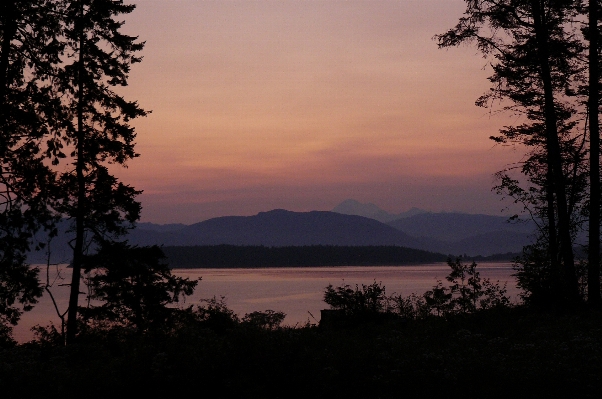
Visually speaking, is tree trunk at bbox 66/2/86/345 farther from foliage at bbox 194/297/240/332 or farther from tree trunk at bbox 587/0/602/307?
tree trunk at bbox 587/0/602/307

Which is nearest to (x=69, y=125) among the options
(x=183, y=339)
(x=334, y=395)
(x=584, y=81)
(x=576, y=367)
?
(x=183, y=339)

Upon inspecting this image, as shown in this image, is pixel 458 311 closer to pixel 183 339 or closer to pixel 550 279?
pixel 550 279

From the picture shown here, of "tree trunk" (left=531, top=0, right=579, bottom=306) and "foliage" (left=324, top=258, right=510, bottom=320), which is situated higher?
"tree trunk" (left=531, top=0, right=579, bottom=306)

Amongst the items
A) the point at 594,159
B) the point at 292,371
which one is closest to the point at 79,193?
the point at 292,371

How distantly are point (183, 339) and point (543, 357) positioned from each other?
6715mm

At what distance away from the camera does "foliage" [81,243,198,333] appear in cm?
2378

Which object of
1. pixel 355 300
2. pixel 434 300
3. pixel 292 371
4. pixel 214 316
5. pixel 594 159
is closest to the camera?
pixel 292 371

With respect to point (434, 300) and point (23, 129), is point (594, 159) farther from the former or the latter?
point (23, 129)

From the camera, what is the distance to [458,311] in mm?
19172

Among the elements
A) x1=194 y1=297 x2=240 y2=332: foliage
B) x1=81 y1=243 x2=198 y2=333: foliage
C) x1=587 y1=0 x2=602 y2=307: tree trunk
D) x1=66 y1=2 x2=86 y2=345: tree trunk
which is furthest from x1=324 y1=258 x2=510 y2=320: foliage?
x1=66 y1=2 x2=86 y2=345: tree trunk

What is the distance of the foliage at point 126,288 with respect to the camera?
78.0 feet

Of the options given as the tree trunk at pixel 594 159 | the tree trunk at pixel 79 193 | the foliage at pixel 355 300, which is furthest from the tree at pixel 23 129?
the tree trunk at pixel 594 159

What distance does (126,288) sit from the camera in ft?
79.9

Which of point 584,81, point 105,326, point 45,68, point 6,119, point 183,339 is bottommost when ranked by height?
point 105,326
